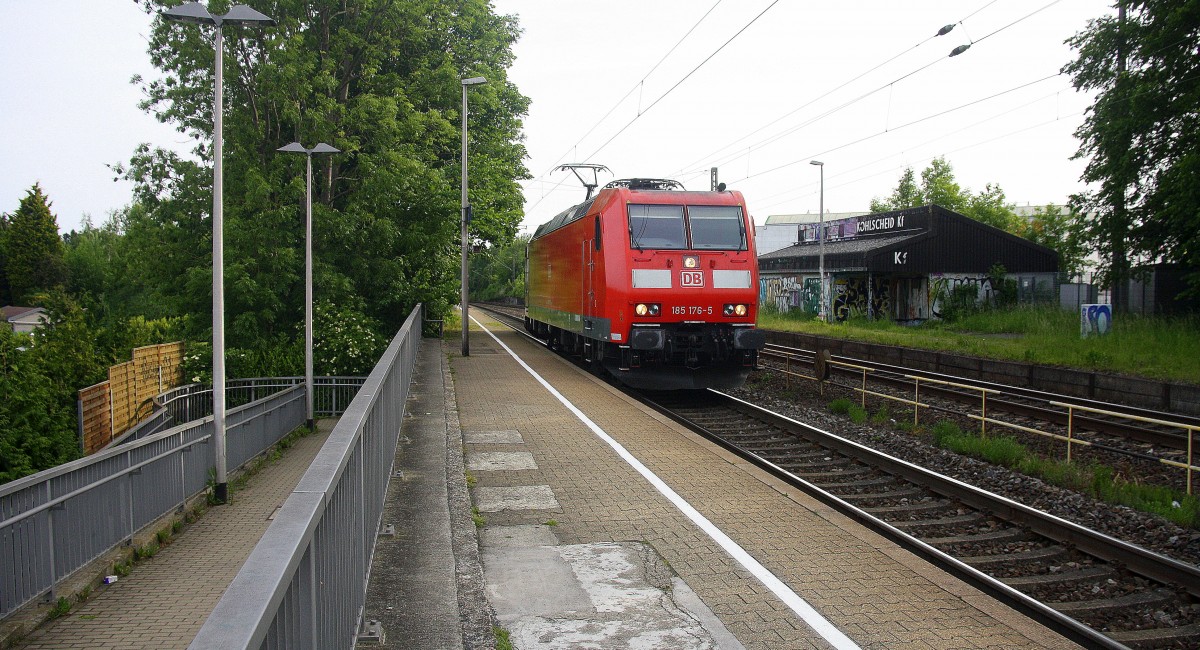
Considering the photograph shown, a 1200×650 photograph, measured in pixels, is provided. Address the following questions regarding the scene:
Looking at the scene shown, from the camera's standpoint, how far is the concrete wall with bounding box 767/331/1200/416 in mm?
14211

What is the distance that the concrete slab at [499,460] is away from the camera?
9.12 metres

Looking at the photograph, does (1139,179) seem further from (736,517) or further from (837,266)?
(736,517)

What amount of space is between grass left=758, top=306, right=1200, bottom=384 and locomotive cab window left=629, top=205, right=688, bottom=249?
8406 millimetres

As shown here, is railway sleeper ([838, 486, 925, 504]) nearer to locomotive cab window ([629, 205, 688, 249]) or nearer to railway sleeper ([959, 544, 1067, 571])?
railway sleeper ([959, 544, 1067, 571])

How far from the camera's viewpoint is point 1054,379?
54.7 ft

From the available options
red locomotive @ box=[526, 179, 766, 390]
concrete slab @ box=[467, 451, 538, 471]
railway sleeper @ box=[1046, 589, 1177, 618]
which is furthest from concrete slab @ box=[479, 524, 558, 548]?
red locomotive @ box=[526, 179, 766, 390]

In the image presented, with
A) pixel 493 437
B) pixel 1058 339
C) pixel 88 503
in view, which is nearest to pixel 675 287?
pixel 493 437

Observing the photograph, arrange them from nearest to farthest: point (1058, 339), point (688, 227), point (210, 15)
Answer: point (210, 15) → point (688, 227) → point (1058, 339)

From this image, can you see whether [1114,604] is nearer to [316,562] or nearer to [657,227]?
[316,562]

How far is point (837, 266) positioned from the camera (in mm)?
37281

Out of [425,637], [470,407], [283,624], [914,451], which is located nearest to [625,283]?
[470,407]

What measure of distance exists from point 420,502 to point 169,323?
108 ft

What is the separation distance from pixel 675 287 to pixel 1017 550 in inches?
324

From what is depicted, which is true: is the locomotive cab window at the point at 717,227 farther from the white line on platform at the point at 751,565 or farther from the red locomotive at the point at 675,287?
the white line on platform at the point at 751,565
